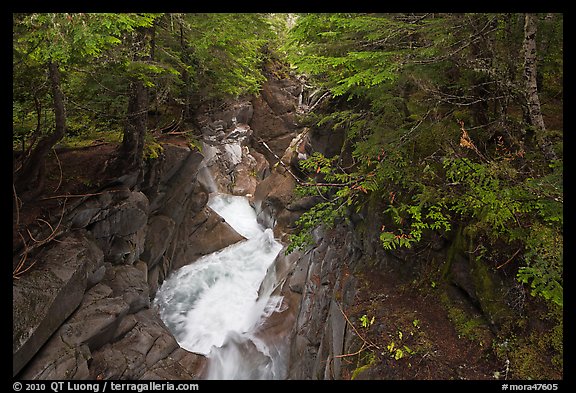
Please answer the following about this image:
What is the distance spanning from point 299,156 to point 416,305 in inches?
494

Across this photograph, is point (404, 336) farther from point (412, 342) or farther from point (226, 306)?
point (226, 306)

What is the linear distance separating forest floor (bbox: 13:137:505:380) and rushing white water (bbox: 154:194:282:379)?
511 cm

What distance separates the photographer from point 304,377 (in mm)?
7859

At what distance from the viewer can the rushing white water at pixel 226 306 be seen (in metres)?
9.97

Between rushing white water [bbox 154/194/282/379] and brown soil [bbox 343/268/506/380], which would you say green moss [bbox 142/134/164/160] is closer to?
rushing white water [bbox 154/194/282/379]

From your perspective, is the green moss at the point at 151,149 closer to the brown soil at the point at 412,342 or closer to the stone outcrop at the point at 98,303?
the stone outcrop at the point at 98,303

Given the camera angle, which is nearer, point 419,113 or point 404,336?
point 404,336

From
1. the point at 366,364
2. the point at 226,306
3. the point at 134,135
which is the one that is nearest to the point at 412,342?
the point at 366,364

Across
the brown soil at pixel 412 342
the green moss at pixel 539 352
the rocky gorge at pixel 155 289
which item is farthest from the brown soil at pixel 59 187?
the green moss at pixel 539 352

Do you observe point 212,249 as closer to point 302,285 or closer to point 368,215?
point 302,285

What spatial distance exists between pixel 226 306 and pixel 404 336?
33.5 ft

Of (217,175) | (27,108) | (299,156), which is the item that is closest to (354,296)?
(27,108)

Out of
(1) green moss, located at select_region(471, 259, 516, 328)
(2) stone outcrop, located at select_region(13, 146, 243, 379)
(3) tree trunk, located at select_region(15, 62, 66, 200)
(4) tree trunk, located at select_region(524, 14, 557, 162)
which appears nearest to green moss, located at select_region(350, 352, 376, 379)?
(1) green moss, located at select_region(471, 259, 516, 328)

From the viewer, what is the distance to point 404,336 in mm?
5152
